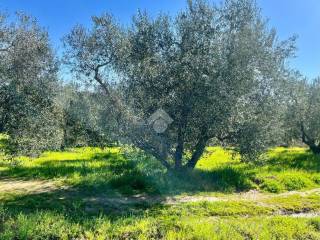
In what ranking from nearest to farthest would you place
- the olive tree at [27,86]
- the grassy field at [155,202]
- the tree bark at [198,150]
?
the grassy field at [155,202]
the olive tree at [27,86]
the tree bark at [198,150]

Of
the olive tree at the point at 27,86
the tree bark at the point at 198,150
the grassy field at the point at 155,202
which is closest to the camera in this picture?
the grassy field at the point at 155,202

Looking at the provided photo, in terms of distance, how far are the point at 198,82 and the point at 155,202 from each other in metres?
5.55

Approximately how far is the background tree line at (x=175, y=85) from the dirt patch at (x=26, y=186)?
1557mm

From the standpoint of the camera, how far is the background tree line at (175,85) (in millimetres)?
17609

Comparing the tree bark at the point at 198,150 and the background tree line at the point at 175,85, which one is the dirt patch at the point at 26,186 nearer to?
the background tree line at the point at 175,85

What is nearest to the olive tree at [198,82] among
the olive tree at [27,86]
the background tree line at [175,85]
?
the background tree line at [175,85]

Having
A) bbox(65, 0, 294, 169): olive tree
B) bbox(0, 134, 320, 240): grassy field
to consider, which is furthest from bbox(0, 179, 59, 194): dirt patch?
bbox(65, 0, 294, 169): olive tree

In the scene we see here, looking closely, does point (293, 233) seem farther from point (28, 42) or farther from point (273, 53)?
point (28, 42)

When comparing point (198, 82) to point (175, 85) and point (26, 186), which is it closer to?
point (175, 85)

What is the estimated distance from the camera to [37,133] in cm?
1897

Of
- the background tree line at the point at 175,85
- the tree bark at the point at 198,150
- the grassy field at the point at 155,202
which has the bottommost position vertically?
the grassy field at the point at 155,202

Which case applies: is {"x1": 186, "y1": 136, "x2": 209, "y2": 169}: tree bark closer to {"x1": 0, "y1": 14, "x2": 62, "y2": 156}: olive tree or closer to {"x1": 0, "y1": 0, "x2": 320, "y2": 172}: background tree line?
{"x1": 0, "y1": 0, "x2": 320, "y2": 172}: background tree line

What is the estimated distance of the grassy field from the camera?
1151cm

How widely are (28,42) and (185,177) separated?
9.19 metres
